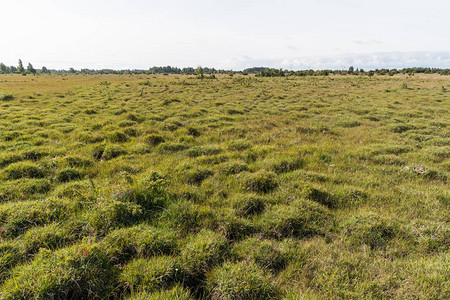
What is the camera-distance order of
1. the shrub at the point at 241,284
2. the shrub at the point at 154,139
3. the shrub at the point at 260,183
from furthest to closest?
the shrub at the point at 154,139 < the shrub at the point at 260,183 < the shrub at the point at 241,284

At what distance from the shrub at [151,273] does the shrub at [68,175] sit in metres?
4.42

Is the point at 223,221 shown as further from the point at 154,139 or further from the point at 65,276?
the point at 154,139

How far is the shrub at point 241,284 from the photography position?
3.02m

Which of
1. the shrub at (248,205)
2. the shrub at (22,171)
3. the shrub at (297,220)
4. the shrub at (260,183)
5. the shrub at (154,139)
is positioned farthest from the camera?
the shrub at (154,139)

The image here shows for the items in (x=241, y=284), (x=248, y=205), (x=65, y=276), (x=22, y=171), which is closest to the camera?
(x=65, y=276)

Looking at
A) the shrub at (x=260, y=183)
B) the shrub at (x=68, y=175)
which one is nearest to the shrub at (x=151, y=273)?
the shrub at (x=260, y=183)

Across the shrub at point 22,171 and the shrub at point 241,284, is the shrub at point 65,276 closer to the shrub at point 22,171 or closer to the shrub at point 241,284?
the shrub at point 241,284

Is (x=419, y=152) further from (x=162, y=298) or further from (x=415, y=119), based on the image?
(x=162, y=298)

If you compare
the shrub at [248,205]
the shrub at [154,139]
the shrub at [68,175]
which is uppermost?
the shrub at [154,139]

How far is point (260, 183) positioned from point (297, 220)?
5.57 ft

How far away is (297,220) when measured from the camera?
15.1 ft

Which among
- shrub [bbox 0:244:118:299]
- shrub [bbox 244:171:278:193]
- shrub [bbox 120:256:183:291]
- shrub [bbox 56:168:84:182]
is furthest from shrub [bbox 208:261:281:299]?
shrub [bbox 56:168:84:182]

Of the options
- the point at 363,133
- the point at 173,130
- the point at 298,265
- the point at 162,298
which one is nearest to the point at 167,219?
the point at 162,298

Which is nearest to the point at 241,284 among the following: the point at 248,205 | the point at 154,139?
the point at 248,205
